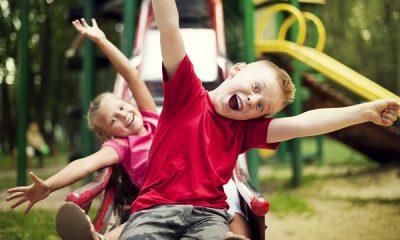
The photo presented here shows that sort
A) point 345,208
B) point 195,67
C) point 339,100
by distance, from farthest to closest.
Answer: point 339,100 < point 345,208 < point 195,67

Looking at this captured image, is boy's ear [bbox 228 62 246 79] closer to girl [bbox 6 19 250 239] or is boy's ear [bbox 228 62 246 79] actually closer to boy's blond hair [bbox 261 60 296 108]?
boy's blond hair [bbox 261 60 296 108]

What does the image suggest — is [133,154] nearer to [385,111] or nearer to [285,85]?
[285,85]

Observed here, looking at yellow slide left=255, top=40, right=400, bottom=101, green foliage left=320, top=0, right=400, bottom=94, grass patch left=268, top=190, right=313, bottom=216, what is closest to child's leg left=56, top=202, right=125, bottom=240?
yellow slide left=255, top=40, right=400, bottom=101

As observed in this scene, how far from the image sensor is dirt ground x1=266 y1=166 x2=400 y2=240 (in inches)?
114

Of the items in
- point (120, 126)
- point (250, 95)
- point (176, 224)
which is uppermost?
point (250, 95)

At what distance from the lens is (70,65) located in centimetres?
596

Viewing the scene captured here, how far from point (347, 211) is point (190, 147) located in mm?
2318

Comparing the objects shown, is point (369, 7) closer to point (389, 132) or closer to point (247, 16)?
point (389, 132)

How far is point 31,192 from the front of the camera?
1655 mm

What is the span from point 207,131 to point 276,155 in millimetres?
6038

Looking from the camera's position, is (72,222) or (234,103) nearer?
(72,222)

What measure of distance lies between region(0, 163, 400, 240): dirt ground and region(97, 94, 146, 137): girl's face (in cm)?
96

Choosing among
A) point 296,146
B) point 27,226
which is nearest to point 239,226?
point 27,226

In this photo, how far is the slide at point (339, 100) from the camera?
3.70m
